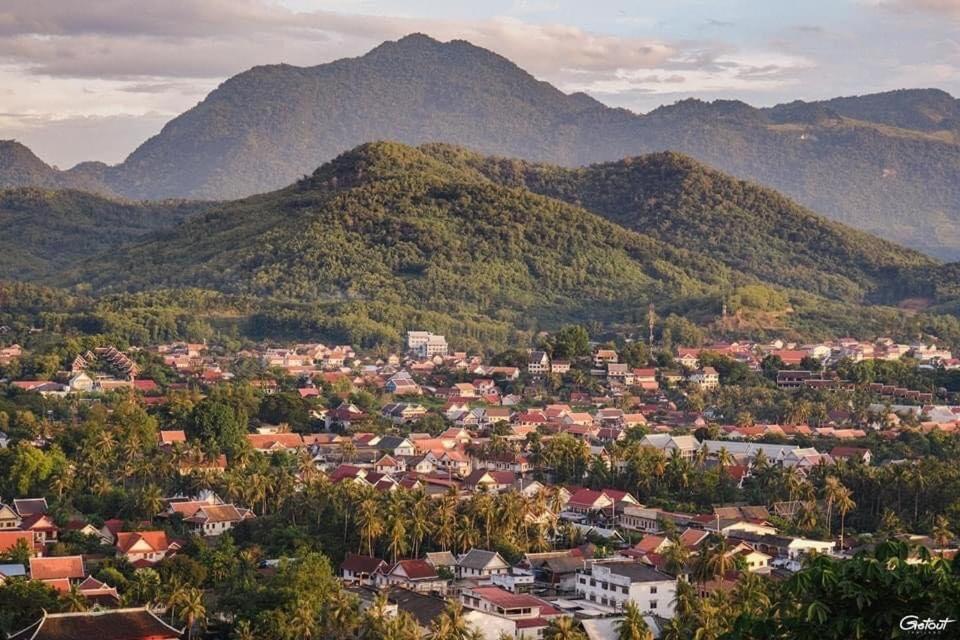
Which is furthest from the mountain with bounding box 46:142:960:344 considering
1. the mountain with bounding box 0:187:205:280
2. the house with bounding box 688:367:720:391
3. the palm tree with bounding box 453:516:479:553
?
the palm tree with bounding box 453:516:479:553

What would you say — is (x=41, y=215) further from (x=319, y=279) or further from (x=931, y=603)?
(x=931, y=603)

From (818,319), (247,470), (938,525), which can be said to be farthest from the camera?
(818,319)

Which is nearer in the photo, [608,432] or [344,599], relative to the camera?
[344,599]

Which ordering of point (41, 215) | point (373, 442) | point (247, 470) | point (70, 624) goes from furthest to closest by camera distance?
point (41, 215)
point (373, 442)
point (247, 470)
point (70, 624)

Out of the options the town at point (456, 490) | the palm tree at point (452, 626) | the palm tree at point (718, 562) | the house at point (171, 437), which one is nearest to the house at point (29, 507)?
the town at point (456, 490)

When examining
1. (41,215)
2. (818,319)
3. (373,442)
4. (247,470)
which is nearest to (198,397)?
(373,442)

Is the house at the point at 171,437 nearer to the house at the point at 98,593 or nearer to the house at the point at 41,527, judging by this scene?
the house at the point at 41,527

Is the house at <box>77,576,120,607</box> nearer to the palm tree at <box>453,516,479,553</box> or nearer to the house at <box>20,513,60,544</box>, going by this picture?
the house at <box>20,513,60,544</box>

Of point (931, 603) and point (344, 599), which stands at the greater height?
point (931, 603)
